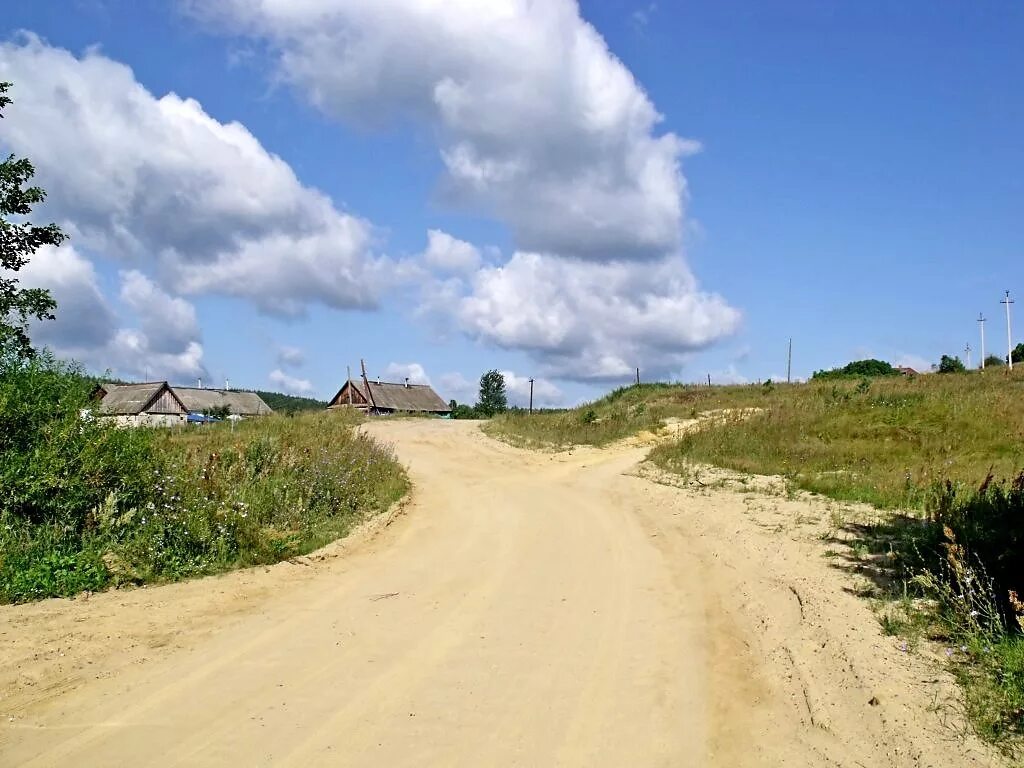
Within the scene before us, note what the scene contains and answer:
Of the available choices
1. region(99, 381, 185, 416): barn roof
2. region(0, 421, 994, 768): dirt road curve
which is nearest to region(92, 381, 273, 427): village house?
region(99, 381, 185, 416): barn roof

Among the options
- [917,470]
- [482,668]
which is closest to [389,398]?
[917,470]

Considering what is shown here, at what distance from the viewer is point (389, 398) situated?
78562mm

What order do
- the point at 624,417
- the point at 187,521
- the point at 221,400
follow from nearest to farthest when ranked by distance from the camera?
the point at 187,521 < the point at 624,417 < the point at 221,400

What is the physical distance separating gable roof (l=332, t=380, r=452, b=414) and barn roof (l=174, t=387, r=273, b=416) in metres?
9.01

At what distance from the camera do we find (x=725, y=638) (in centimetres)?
666

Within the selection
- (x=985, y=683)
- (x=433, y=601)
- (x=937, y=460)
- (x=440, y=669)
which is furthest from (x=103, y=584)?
(x=937, y=460)

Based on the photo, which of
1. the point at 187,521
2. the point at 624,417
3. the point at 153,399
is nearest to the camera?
the point at 187,521

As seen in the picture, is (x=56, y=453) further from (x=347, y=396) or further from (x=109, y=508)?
(x=347, y=396)

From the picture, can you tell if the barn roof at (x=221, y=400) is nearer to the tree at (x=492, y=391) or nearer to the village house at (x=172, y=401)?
the village house at (x=172, y=401)

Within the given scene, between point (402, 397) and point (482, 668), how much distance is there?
249 feet

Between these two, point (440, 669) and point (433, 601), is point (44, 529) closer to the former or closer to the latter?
point (433, 601)

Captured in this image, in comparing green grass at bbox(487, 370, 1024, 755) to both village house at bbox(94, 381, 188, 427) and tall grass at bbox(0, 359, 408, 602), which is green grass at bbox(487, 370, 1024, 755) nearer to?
tall grass at bbox(0, 359, 408, 602)

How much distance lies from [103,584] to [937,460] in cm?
1608

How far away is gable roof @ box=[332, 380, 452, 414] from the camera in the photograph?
76188mm
